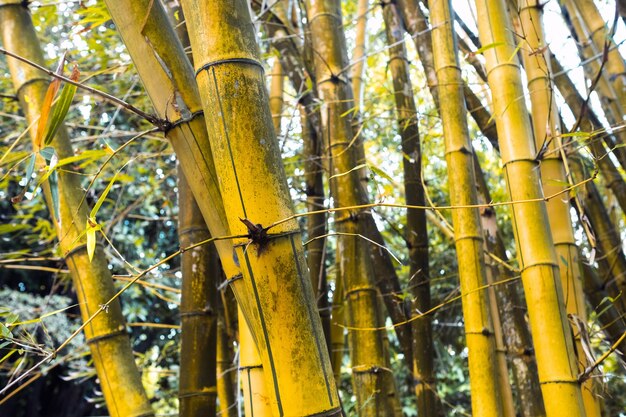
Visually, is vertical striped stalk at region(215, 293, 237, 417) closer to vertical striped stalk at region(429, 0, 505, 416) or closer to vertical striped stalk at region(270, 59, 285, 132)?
vertical striped stalk at region(270, 59, 285, 132)

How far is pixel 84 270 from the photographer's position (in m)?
1.26

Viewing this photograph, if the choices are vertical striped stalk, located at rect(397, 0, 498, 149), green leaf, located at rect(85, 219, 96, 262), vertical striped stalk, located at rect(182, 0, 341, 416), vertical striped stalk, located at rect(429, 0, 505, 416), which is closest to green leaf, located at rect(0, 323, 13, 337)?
green leaf, located at rect(85, 219, 96, 262)

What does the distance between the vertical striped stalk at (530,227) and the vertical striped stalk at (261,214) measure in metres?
0.57

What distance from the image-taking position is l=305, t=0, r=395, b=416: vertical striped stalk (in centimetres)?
136

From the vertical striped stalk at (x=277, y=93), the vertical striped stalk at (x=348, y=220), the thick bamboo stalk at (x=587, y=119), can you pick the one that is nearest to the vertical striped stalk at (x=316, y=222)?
the vertical striped stalk at (x=348, y=220)

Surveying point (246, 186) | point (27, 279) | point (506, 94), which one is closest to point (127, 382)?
point (246, 186)

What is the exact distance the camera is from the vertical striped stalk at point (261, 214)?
0.66 m

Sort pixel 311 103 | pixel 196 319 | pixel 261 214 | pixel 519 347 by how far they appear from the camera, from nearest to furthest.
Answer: pixel 261 214, pixel 196 319, pixel 519 347, pixel 311 103

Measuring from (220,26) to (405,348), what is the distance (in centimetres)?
170

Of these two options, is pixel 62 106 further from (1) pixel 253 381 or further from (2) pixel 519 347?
(2) pixel 519 347

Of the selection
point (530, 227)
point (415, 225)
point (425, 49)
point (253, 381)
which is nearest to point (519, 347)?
point (415, 225)

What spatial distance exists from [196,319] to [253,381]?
1.84 feet

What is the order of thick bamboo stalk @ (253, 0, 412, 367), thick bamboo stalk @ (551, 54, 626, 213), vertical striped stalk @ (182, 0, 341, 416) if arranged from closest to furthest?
1. vertical striped stalk @ (182, 0, 341, 416)
2. thick bamboo stalk @ (253, 0, 412, 367)
3. thick bamboo stalk @ (551, 54, 626, 213)

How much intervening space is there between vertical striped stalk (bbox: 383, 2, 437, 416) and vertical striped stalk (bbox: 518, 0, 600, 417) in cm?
48
